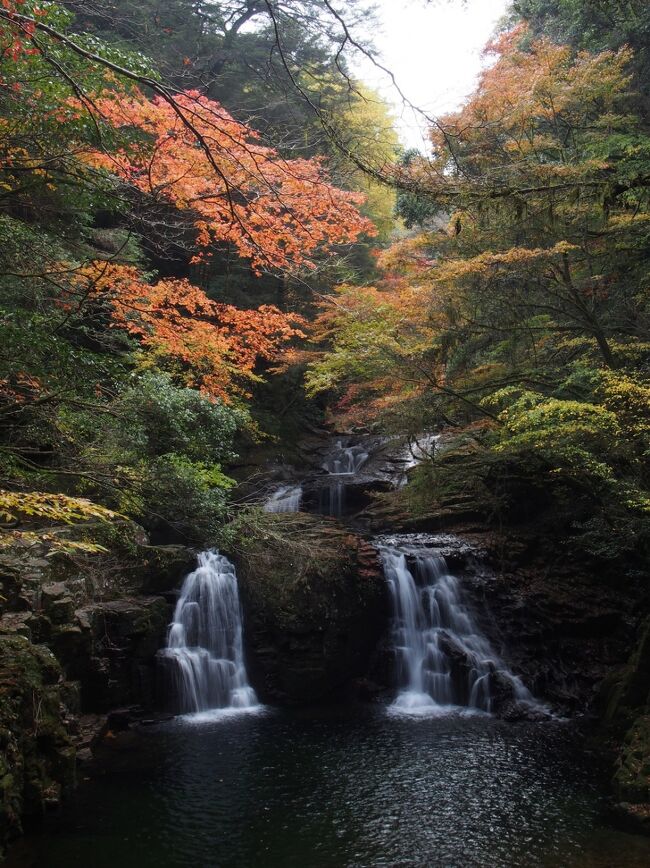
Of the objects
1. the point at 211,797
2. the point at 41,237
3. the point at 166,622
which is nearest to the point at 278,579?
the point at 166,622

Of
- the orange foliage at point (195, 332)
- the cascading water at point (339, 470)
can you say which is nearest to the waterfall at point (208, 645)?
the orange foliage at point (195, 332)

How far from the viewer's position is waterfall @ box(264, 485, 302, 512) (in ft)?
50.9

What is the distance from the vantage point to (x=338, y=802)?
6645mm

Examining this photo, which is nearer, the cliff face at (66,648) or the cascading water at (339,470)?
the cliff face at (66,648)

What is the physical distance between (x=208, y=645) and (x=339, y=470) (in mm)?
8593

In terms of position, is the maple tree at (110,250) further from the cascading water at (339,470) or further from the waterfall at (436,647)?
the cascading water at (339,470)

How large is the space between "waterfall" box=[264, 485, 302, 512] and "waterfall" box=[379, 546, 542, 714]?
397 cm

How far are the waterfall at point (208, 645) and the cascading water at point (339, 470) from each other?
4961 mm

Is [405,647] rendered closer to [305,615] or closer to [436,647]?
[436,647]

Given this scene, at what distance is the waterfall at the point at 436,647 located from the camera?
10156mm

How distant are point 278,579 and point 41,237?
6.79m

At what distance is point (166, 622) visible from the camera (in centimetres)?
988

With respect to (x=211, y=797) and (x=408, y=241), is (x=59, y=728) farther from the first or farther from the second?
(x=408, y=241)

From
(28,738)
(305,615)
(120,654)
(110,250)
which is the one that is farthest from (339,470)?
(28,738)
